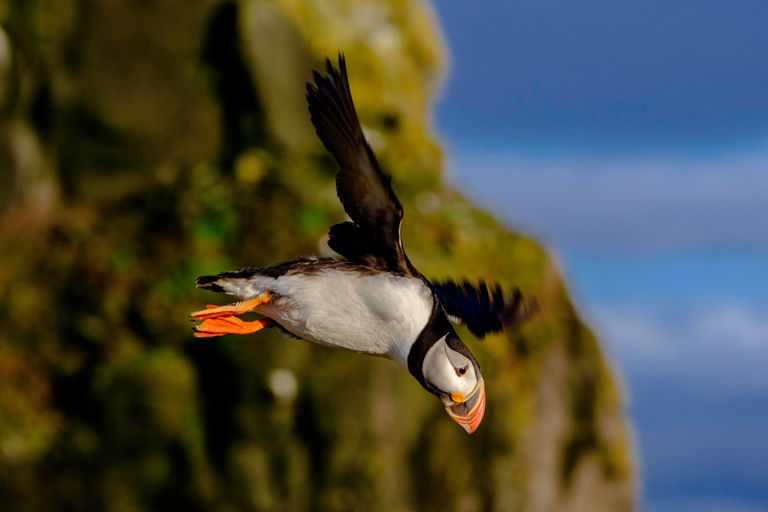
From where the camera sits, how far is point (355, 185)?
2211 millimetres

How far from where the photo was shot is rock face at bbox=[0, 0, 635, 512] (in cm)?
678

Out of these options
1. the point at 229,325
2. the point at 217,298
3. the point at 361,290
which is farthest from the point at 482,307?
the point at 217,298

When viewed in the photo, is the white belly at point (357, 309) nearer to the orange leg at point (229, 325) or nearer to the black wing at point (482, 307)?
the orange leg at point (229, 325)

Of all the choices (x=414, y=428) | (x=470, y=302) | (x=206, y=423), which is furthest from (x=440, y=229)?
(x=470, y=302)

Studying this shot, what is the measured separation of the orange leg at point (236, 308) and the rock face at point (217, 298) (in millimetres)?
3973

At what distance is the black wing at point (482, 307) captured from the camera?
272cm

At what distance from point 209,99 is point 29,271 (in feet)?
7.29

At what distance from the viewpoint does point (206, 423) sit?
6.95 metres

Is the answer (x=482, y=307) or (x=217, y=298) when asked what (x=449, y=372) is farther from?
(x=217, y=298)

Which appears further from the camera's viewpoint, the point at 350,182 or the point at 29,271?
the point at 29,271

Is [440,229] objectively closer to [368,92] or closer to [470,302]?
[368,92]

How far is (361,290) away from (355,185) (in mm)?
301

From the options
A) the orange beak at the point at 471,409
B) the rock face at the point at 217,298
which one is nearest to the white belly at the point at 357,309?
the orange beak at the point at 471,409

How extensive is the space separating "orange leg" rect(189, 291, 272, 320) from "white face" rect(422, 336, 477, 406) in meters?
0.52
